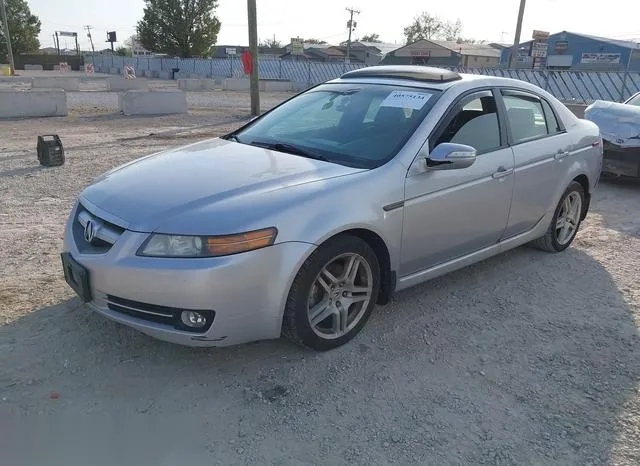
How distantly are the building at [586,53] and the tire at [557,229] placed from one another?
5172 centimetres

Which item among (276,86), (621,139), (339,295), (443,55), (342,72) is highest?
(443,55)

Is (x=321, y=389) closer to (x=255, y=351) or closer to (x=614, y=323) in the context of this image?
(x=255, y=351)

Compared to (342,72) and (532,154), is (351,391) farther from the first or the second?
(342,72)

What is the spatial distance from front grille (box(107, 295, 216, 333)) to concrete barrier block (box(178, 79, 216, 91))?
30.2 m

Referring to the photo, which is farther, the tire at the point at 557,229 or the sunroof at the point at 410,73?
the tire at the point at 557,229

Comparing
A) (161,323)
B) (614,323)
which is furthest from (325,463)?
(614,323)

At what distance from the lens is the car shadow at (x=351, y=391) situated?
2.54 metres

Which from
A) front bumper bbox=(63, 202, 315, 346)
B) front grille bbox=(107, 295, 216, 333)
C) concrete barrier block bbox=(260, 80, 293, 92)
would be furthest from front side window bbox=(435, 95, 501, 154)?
concrete barrier block bbox=(260, 80, 293, 92)

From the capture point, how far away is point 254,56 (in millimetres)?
17234

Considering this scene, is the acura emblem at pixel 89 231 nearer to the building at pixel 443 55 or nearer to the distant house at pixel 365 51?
the building at pixel 443 55

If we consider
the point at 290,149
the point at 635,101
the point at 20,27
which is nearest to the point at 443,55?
the point at 20,27

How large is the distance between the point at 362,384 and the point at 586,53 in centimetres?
6176

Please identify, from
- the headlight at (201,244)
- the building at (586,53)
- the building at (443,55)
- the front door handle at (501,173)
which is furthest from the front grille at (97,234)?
the building at (443,55)

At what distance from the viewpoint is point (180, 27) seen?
60.6m
